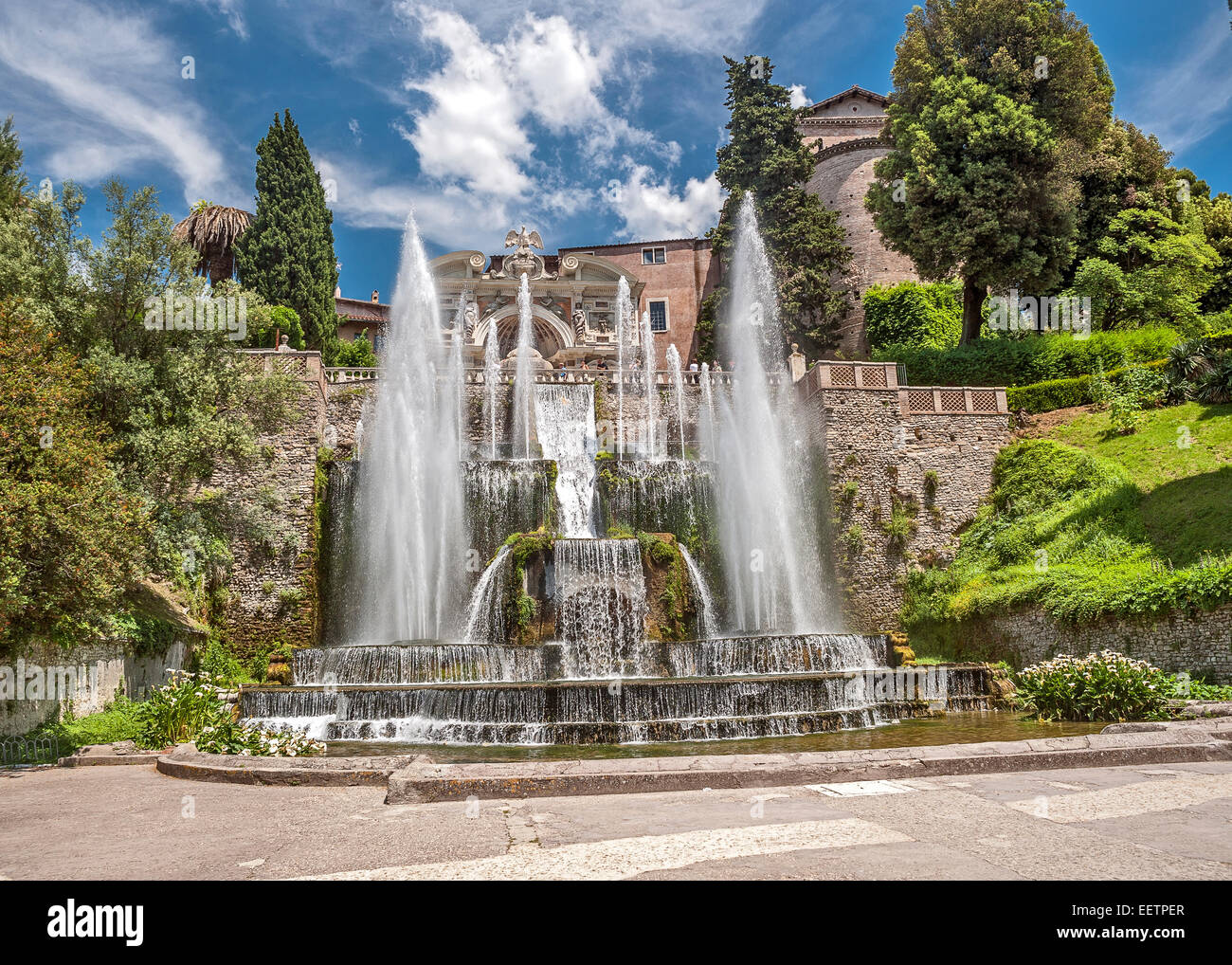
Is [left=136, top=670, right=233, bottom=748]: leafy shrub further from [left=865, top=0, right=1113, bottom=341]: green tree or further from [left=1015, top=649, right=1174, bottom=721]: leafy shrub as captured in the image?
[left=865, top=0, right=1113, bottom=341]: green tree

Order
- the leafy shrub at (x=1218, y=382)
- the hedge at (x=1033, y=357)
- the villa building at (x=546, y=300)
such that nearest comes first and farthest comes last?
the leafy shrub at (x=1218, y=382) → the hedge at (x=1033, y=357) → the villa building at (x=546, y=300)

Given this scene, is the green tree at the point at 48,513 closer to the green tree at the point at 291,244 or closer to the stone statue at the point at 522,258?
the green tree at the point at 291,244

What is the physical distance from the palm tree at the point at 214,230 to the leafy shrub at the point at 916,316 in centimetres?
3041

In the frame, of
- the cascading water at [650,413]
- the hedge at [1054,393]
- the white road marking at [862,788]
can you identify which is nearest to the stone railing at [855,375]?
the hedge at [1054,393]

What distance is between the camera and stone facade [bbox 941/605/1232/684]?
14.2 m

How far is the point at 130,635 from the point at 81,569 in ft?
16.2

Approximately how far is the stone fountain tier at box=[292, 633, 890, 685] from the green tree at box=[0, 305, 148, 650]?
5089 millimetres

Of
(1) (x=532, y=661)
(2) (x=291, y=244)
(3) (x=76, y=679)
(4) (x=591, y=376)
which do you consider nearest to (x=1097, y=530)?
(1) (x=532, y=661)

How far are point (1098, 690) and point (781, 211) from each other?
100.0 feet

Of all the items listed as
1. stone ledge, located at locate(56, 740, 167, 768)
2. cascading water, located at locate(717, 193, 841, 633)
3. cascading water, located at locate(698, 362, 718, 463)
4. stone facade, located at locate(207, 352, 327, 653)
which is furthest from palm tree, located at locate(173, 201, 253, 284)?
stone ledge, located at locate(56, 740, 167, 768)

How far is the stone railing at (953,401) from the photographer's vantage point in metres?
25.2

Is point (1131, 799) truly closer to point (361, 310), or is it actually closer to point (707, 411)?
point (707, 411)

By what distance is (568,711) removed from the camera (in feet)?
42.7

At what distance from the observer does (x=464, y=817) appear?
6312 millimetres
